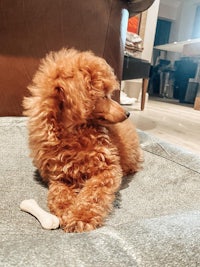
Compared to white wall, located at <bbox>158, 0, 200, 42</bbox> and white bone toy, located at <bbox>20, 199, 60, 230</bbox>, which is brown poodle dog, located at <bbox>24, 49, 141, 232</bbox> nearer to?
white bone toy, located at <bbox>20, 199, 60, 230</bbox>

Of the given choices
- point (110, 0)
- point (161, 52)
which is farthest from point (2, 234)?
point (161, 52)

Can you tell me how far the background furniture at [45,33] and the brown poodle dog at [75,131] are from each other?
58cm

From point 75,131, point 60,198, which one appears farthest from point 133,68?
point 60,198

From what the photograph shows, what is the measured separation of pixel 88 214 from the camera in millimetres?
740

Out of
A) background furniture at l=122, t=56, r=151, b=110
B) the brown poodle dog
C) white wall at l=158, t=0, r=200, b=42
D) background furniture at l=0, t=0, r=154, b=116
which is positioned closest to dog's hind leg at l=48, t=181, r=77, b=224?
the brown poodle dog

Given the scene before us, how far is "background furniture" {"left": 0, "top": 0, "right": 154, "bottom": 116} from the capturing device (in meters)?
1.41

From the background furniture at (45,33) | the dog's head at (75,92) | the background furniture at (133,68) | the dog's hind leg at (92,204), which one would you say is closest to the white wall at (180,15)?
the background furniture at (133,68)

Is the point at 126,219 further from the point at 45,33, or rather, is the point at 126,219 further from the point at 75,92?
the point at 45,33

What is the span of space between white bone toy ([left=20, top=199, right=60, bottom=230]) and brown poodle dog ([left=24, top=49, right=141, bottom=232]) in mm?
26

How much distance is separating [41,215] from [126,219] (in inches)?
9.5

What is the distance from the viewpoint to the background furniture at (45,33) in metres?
1.41

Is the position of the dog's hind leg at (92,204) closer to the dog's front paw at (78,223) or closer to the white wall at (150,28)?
the dog's front paw at (78,223)

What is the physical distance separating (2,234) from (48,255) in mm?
227

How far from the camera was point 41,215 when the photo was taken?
76 centimetres
